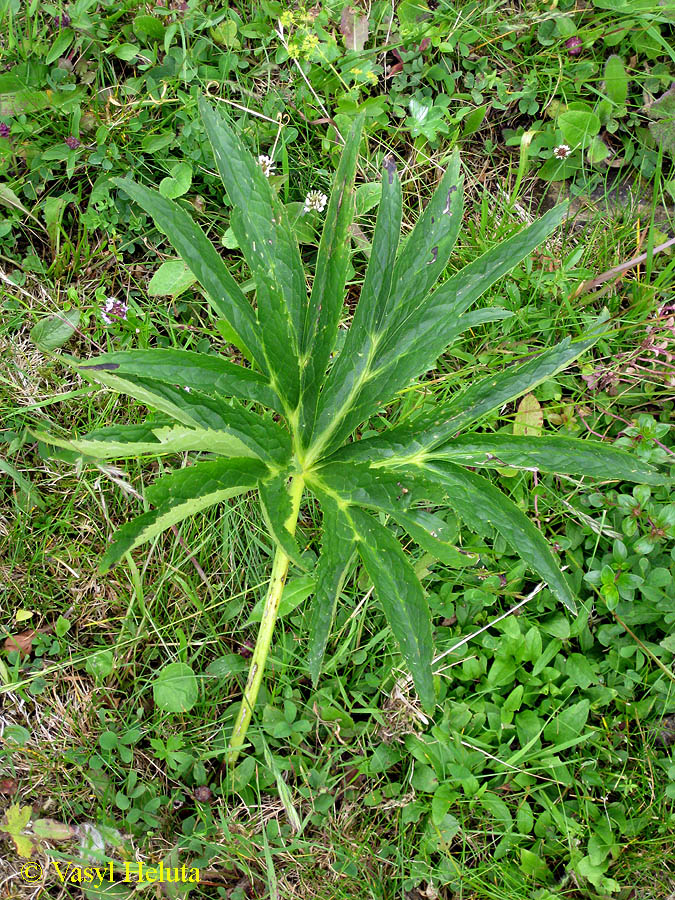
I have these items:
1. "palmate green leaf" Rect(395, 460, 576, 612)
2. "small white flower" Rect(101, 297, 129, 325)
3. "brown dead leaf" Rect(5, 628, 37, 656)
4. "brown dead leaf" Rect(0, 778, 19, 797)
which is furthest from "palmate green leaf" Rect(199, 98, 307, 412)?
"brown dead leaf" Rect(0, 778, 19, 797)

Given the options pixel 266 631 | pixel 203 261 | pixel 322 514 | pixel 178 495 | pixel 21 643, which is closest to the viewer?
pixel 178 495

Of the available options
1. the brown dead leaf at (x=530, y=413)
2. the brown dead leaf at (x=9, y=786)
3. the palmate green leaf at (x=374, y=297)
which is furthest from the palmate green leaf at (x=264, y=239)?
the brown dead leaf at (x=9, y=786)

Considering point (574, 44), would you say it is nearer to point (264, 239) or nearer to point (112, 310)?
point (264, 239)

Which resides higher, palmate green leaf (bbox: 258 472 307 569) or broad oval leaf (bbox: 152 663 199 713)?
palmate green leaf (bbox: 258 472 307 569)

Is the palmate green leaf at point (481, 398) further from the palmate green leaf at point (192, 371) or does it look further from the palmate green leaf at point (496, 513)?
the palmate green leaf at point (192, 371)

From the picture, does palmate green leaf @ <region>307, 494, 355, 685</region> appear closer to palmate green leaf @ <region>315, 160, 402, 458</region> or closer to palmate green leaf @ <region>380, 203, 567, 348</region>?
palmate green leaf @ <region>315, 160, 402, 458</region>

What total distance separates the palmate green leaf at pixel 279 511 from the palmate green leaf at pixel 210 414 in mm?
64

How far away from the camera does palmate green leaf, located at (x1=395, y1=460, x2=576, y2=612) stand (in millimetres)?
1808

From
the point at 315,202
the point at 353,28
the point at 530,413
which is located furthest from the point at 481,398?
the point at 353,28

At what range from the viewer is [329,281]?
1.86 metres

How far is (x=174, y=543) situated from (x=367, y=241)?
55.6 inches

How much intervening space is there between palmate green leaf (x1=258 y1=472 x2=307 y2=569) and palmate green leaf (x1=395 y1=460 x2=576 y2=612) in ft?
1.11

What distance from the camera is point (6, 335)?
2645 mm

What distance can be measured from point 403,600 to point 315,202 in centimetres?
164
